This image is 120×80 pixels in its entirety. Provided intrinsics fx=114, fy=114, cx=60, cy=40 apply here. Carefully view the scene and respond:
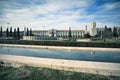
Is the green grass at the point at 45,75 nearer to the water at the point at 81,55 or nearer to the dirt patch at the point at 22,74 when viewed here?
the dirt patch at the point at 22,74

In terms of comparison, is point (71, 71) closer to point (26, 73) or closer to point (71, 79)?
point (71, 79)

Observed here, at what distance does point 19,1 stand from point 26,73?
191 inches

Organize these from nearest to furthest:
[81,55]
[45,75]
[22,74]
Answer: [45,75], [22,74], [81,55]

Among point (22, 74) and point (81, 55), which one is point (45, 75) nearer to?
point (22, 74)

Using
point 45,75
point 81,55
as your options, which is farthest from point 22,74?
point 81,55

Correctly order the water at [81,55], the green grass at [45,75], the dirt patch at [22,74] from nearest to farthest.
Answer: the green grass at [45,75] → the dirt patch at [22,74] → the water at [81,55]

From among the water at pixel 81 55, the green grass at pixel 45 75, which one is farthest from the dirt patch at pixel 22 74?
the water at pixel 81 55

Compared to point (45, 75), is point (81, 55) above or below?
below

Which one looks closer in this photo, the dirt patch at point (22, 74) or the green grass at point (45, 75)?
the green grass at point (45, 75)

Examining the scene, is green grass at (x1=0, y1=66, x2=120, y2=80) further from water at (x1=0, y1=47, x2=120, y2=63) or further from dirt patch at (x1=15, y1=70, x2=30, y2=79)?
water at (x1=0, y1=47, x2=120, y2=63)

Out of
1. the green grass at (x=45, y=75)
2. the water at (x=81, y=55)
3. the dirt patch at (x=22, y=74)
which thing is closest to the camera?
the green grass at (x=45, y=75)

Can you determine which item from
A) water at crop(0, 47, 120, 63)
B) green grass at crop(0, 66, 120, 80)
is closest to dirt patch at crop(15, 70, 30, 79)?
green grass at crop(0, 66, 120, 80)

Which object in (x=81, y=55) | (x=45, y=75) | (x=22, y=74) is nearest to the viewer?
(x=45, y=75)

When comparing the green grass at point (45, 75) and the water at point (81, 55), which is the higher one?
the green grass at point (45, 75)
